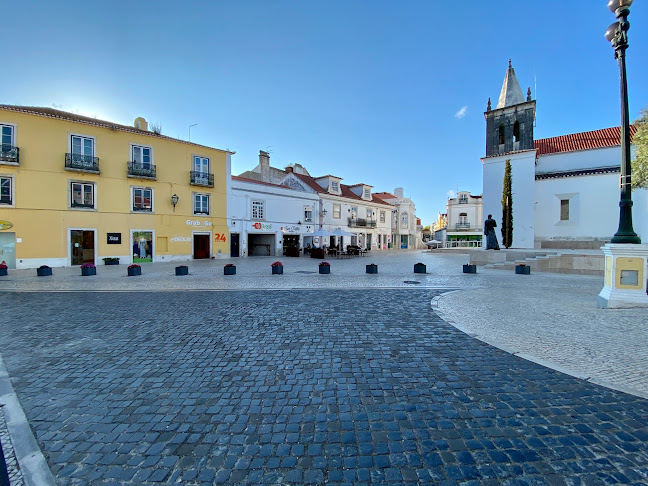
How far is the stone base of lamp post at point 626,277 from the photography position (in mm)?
7289

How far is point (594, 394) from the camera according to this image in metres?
3.39

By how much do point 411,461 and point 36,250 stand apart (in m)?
23.5

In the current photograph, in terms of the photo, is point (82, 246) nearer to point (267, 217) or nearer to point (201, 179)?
point (201, 179)

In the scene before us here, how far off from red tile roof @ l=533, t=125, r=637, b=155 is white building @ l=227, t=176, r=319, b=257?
868 inches

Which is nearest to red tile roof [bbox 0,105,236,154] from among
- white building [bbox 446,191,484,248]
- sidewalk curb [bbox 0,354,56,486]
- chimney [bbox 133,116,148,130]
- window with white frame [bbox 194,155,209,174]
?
window with white frame [bbox 194,155,209,174]

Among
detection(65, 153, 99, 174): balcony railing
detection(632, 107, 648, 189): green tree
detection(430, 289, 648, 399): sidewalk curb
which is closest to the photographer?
detection(430, 289, 648, 399): sidewalk curb

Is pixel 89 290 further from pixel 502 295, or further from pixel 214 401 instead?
pixel 502 295

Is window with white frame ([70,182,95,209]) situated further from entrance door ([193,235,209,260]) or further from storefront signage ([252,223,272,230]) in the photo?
storefront signage ([252,223,272,230])

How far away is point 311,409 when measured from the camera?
10.3 feet

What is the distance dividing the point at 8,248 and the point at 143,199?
7.57 metres

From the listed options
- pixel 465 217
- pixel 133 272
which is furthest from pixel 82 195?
pixel 465 217

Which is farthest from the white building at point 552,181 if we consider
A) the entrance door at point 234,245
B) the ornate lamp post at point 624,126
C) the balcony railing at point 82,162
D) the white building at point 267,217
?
the balcony railing at point 82,162

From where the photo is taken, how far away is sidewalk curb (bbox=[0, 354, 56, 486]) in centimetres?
223

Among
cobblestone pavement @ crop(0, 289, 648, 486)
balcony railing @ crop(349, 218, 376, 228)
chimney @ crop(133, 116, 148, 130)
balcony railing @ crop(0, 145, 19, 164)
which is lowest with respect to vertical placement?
cobblestone pavement @ crop(0, 289, 648, 486)
